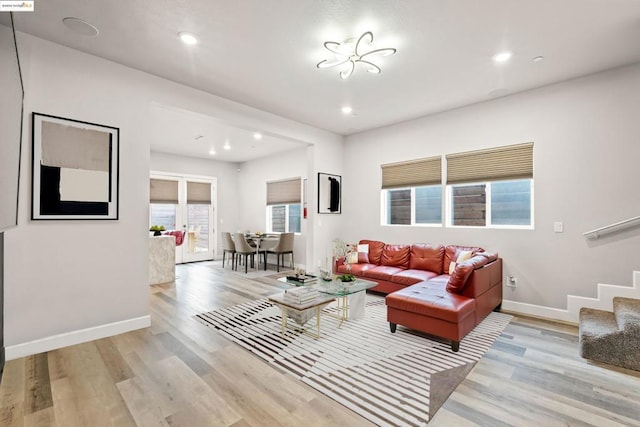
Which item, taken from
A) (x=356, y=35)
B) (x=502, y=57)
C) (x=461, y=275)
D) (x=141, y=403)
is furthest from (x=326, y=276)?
(x=502, y=57)

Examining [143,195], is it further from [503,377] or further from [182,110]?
[503,377]

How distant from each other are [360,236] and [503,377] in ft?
12.2

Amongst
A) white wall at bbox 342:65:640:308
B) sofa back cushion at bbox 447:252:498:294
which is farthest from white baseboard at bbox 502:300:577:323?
sofa back cushion at bbox 447:252:498:294

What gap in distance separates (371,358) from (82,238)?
320 cm

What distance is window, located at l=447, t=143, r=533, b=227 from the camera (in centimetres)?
413

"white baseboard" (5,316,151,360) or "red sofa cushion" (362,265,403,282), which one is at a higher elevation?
"red sofa cushion" (362,265,403,282)

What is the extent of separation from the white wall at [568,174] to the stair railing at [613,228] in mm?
74

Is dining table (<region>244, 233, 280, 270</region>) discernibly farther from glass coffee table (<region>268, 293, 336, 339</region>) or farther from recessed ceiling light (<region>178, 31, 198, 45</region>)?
recessed ceiling light (<region>178, 31, 198, 45</region>)

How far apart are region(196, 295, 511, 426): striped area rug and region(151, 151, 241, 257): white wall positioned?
5.31 meters

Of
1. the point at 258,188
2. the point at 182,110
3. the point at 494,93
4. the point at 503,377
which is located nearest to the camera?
the point at 503,377

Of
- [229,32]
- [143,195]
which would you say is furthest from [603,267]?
[143,195]

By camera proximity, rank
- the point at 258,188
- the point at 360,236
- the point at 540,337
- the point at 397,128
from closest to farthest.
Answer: the point at 540,337 → the point at 397,128 → the point at 360,236 → the point at 258,188

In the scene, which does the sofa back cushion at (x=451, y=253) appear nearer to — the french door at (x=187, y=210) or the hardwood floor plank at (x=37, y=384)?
the hardwood floor plank at (x=37, y=384)

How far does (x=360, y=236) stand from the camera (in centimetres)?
597
